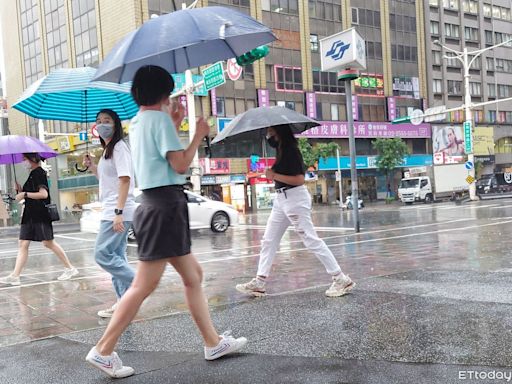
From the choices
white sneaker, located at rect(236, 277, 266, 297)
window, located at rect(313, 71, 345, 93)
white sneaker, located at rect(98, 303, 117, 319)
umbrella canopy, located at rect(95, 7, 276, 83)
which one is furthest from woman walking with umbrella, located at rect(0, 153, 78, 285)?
window, located at rect(313, 71, 345, 93)

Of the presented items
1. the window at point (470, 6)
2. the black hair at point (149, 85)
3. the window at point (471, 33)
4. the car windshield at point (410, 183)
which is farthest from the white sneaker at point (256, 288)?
the window at point (470, 6)

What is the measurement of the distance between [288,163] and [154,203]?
216 cm

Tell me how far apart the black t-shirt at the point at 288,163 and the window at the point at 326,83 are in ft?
139

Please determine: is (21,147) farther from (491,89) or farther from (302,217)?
(491,89)

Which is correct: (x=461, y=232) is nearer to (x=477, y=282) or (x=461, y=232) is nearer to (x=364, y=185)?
(x=477, y=282)

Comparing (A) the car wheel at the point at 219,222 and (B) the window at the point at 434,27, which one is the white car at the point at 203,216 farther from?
(B) the window at the point at 434,27

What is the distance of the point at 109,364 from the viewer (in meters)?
3.20

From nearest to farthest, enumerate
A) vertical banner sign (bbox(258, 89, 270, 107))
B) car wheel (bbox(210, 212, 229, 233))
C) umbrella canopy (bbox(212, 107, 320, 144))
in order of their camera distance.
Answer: umbrella canopy (bbox(212, 107, 320, 144)) < car wheel (bbox(210, 212, 229, 233)) < vertical banner sign (bbox(258, 89, 270, 107))

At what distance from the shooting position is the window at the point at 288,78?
4425cm

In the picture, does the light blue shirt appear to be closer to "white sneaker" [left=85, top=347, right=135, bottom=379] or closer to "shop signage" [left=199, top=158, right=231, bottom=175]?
"white sneaker" [left=85, top=347, right=135, bottom=379]

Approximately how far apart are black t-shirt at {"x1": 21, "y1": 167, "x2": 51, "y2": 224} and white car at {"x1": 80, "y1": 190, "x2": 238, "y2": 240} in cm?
815

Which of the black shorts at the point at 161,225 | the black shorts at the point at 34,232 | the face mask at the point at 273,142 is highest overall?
the face mask at the point at 273,142

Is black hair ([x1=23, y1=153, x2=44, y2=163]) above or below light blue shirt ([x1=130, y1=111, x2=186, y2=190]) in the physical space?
above

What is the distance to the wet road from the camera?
352cm
